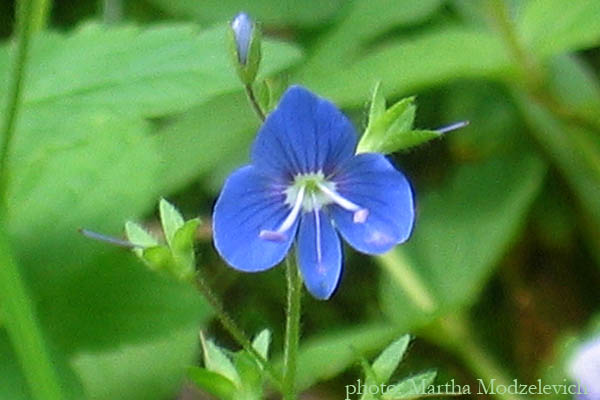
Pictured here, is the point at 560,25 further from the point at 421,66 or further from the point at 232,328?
the point at 232,328

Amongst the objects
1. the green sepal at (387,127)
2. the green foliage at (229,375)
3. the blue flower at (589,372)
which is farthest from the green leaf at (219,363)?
the blue flower at (589,372)

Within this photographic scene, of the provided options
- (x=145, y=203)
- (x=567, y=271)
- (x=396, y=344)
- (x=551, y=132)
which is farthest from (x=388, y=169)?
(x=567, y=271)

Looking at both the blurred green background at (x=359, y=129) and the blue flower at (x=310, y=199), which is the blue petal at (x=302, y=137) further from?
the blurred green background at (x=359, y=129)

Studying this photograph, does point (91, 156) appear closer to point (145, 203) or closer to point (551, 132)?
point (145, 203)

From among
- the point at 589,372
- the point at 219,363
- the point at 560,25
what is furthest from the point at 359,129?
the point at 219,363

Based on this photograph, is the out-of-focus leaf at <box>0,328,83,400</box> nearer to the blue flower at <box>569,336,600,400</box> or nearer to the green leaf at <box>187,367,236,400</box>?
the green leaf at <box>187,367,236,400</box>
